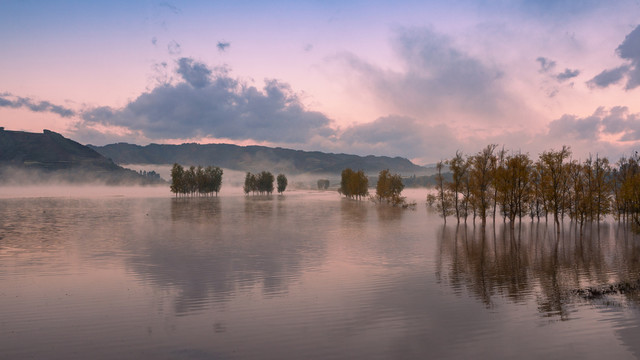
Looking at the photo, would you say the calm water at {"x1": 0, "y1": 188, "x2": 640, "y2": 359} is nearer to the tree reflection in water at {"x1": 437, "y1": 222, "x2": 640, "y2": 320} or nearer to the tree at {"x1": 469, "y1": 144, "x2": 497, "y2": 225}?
the tree reflection in water at {"x1": 437, "y1": 222, "x2": 640, "y2": 320}

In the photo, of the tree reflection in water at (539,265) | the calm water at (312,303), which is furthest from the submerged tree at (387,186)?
the calm water at (312,303)

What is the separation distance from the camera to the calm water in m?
16.3

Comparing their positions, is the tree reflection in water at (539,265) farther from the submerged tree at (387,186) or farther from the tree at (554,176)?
the submerged tree at (387,186)

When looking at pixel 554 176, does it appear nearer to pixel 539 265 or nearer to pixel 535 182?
pixel 535 182

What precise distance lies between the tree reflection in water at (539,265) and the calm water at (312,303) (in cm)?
18

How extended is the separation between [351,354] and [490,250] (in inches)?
1364

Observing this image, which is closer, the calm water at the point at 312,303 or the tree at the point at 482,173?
the calm water at the point at 312,303

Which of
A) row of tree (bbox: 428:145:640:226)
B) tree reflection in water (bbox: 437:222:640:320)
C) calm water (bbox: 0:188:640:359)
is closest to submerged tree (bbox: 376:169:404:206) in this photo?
row of tree (bbox: 428:145:640:226)

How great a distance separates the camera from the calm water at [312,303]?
53.6 ft

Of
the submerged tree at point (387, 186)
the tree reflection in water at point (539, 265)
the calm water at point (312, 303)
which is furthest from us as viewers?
the submerged tree at point (387, 186)

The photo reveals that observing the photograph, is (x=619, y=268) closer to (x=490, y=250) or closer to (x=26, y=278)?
(x=490, y=250)

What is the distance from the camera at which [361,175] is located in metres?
196

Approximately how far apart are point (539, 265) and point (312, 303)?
910 inches

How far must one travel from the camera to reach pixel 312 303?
2280 centimetres
